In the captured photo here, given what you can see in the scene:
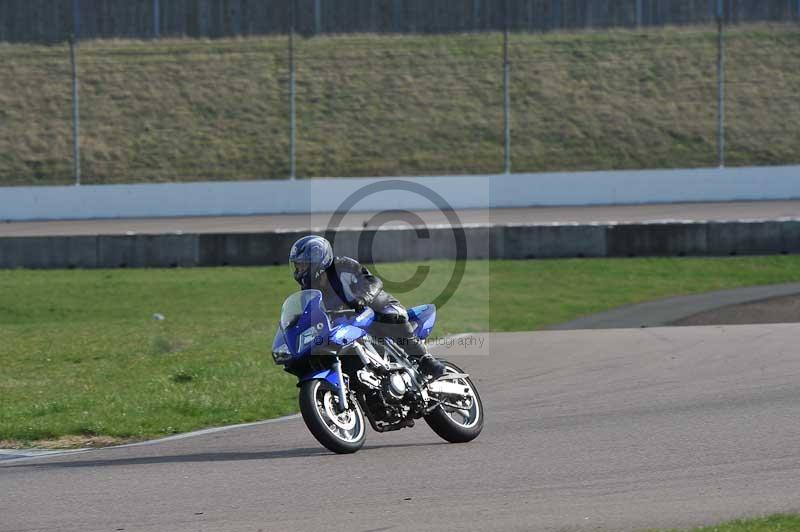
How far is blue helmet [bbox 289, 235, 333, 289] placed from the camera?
8367 mm

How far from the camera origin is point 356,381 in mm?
8492

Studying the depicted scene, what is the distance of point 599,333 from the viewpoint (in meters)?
15.9

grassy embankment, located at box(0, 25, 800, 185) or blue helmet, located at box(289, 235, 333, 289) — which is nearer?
blue helmet, located at box(289, 235, 333, 289)

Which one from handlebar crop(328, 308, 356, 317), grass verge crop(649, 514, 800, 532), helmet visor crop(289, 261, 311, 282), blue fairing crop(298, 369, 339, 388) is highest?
helmet visor crop(289, 261, 311, 282)

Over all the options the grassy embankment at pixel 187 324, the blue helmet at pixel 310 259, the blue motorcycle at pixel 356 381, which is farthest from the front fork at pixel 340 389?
the grassy embankment at pixel 187 324

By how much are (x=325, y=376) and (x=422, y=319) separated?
111 centimetres

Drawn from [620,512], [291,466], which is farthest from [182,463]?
[620,512]

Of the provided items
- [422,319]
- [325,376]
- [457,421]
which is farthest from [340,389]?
[457,421]

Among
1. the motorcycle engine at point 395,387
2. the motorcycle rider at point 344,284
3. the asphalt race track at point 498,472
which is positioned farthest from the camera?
the motorcycle engine at point 395,387

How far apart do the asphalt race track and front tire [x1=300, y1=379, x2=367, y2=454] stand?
5.7 inches

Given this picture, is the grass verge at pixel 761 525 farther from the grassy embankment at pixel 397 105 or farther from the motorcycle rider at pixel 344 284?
the grassy embankment at pixel 397 105

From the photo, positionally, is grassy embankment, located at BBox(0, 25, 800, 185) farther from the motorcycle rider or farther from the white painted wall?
the motorcycle rider

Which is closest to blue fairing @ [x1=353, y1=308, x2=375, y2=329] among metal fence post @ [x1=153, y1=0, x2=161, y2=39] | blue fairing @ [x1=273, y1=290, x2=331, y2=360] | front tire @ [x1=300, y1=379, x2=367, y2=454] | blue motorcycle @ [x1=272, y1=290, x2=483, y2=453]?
blue motorcycle @ [x1=272, y1=290, x2=483, y2=453]

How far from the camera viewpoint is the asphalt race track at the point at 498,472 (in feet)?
21.8
